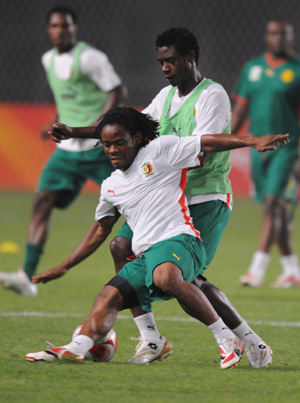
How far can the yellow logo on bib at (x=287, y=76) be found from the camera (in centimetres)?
908

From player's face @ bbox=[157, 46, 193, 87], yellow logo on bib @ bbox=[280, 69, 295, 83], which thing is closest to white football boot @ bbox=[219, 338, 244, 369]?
player's face @ bbox=[157, 46, 193, 87]

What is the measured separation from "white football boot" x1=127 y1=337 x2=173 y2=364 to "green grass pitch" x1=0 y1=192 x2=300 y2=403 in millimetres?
43

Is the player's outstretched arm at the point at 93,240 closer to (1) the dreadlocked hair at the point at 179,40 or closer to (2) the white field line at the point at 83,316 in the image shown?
(1) the dreadlocked hair at the point at 179,40

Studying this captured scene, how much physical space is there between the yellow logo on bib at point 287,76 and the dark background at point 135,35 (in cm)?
1013

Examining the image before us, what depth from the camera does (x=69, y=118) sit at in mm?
8023

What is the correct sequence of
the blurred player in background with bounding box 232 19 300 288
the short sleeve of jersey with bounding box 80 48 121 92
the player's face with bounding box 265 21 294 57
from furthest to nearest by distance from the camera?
the player's face with bounding box 265 21 294 57
the blurred player in background with bounding box 232 19 300 288
the short sleeve of jersey with bounding box 80 48 121 92

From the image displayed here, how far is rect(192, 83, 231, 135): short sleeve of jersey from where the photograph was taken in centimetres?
493

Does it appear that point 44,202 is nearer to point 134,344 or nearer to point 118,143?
point 134,344

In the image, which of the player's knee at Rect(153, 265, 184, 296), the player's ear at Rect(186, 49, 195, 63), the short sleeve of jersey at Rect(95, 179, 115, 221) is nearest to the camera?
the player's knee at Rect(153, 265, 184, 296)

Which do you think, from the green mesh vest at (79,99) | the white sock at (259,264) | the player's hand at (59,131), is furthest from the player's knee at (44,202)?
the player's hand at (59,131)

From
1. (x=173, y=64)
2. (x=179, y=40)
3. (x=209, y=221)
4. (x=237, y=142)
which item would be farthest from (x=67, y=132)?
(x=237, y=142)

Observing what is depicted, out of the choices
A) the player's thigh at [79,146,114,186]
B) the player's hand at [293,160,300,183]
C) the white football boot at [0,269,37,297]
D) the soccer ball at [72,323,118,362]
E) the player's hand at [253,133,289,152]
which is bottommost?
the white football boot at [0,269,37,297]

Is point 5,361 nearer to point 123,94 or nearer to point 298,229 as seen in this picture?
point 123,94

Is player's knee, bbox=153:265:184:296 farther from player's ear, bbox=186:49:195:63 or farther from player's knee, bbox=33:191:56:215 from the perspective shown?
player's knee, bbox=33:191:56:215
